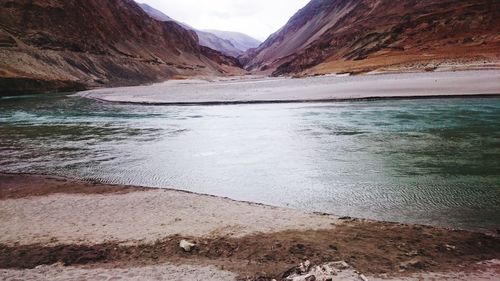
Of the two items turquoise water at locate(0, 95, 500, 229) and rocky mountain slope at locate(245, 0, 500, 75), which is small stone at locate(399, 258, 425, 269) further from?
rocky mountain slope at locate(245, 0, 500, 75)

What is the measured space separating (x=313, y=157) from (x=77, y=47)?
341 ft

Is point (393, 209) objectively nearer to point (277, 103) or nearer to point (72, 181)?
point (72, 181)

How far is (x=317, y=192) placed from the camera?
1192 centimetres

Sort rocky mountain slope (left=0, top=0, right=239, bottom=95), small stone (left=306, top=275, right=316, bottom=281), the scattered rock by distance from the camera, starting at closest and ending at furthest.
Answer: small stone (left=306, top=275, right=316, bottom=281), the scattered rock, rocky mountain slope (left=0, top=0, right=239, bottom=95)

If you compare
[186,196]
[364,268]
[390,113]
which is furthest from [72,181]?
[390,113]

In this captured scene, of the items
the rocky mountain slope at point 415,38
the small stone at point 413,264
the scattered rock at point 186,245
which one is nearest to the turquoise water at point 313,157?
the small stone at point 413,264

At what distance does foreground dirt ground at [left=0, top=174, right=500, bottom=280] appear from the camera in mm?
6883

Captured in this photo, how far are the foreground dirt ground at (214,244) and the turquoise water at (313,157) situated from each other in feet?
4.60

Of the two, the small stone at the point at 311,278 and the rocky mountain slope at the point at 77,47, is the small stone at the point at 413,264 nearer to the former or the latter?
the small stone at the point at 311,278

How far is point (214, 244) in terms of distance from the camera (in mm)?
8000

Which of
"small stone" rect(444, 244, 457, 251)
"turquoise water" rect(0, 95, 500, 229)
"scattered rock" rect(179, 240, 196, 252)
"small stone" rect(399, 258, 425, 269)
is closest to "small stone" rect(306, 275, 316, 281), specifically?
"small stone" rect(399, 258, 425, 269)

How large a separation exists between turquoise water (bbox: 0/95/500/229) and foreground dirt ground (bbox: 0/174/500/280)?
1403mm

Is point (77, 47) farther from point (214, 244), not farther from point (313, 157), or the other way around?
point (214, 244)

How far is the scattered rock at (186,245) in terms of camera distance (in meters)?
7.74
